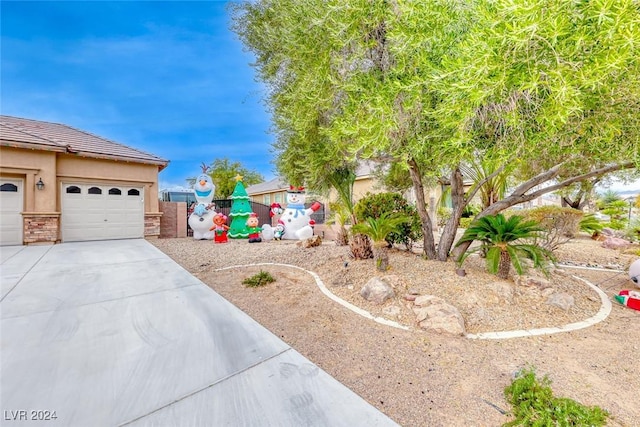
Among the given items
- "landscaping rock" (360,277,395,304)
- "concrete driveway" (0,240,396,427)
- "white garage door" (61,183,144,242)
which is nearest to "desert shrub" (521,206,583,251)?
"landscaping rock" (360,277,395,304)

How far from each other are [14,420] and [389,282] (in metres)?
4.27

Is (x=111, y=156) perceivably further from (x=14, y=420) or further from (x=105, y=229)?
(x=14, y=420)

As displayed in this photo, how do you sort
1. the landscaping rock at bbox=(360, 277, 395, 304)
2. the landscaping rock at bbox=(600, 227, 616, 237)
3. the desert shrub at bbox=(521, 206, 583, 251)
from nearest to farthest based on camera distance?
1. the landscaping rock at bbox=(360, 277, 395, 304)
2. the desert shrub at bbox=(521, 206, 583, 251)
3. the landscaping rock at bbox=(600, 227, 616, 237)

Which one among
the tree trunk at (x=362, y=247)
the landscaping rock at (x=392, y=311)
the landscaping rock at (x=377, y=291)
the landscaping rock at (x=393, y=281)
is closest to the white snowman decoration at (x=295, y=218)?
the tree trunk at (x=362, y=247)

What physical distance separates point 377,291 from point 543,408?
231 centimetres

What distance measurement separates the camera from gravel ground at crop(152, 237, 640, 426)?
213 cm

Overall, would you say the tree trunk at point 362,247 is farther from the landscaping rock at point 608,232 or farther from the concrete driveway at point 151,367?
the landscaping rock at point 608,232

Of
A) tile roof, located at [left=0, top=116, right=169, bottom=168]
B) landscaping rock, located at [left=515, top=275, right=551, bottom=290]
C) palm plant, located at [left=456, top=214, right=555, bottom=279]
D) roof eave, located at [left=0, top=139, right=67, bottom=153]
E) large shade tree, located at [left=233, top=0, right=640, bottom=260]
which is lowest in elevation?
landscaping rock, located at [left=515, top=275, right=551, bottom=290]

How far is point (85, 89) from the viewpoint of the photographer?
1482cm

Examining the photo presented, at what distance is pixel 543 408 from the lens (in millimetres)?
1914

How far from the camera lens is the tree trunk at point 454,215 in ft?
18.5

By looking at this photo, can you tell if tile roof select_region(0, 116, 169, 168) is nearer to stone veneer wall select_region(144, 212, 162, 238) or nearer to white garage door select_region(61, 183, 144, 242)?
white garage door select_region(61, 183, 144, 242)

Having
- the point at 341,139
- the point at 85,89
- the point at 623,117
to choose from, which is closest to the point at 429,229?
the point at 341,139

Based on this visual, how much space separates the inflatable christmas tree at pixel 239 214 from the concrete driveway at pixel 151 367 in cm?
823
